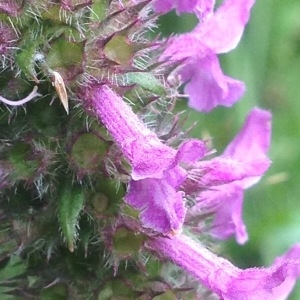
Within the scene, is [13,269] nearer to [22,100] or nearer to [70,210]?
[70,210]

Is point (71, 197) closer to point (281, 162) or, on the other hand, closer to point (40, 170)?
point (40, 170)

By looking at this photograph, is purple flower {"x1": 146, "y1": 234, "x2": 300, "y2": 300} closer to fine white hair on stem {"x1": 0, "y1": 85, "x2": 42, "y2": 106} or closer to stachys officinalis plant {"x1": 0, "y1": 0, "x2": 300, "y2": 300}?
stachys officinalis plant {"x1": 0, "y1": 0, "x2": 300, "y2": 300}

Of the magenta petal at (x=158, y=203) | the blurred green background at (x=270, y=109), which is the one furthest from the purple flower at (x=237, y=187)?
the blurred green background at (x=270, y=109)

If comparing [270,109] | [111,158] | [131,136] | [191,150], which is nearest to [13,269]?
[111,158]

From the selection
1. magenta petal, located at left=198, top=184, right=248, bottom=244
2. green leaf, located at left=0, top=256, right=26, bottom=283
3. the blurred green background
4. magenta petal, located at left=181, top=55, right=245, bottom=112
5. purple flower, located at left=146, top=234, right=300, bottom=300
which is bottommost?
the blurred green background

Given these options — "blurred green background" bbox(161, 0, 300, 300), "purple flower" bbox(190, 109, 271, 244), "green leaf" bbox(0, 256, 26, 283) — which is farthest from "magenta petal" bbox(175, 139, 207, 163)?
"blurred green background" bbox(161, 0, 300, 300)

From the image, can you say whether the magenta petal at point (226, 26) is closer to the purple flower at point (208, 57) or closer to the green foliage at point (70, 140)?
the purple flower at point (208, 57)

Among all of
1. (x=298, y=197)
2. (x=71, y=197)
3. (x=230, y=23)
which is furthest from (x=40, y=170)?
Result: (x=298, y=197)
